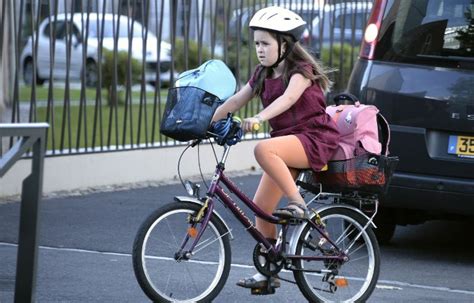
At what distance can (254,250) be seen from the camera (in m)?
6.43

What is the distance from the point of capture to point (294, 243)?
6.43 metres

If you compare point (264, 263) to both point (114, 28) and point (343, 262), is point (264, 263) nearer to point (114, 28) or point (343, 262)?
point (343, 262)

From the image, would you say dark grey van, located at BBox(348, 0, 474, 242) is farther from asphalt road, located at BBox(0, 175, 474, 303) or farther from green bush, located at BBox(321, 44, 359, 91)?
green bush, located at BBox(321, 44, 359, 91)

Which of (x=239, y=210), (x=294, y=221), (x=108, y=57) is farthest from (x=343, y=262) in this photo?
(x=108, y=57)

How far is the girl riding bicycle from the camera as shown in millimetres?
6246

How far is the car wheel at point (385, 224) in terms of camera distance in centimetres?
844

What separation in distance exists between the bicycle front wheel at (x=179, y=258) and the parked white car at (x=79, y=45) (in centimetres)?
425

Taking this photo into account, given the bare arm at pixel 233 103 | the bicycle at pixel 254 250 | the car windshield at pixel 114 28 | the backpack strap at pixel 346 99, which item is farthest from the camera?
the car windshield at pixel 114 28

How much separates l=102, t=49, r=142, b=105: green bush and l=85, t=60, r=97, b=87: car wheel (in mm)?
93

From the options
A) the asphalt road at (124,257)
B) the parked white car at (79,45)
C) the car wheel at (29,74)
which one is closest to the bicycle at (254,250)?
the asphalt road at (124,257)

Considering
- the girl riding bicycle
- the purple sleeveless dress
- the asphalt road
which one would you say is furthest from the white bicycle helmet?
the asphalt road

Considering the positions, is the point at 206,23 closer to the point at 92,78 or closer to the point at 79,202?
the point at 92,78

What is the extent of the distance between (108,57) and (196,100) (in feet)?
19.1

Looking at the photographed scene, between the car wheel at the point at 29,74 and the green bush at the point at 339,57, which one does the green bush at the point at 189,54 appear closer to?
the car wheel at the point at 29,74
